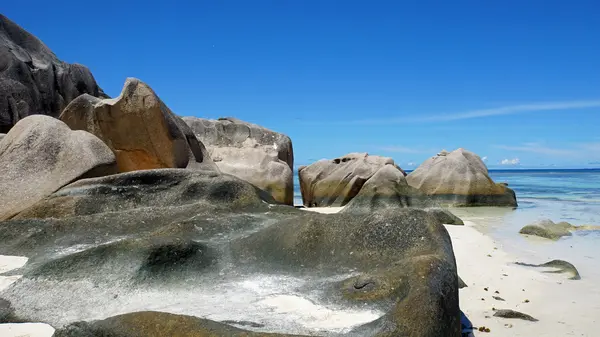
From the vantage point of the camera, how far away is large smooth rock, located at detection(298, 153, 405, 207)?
66.4 feet

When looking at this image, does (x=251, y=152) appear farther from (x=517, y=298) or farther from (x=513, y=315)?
(x=513, y=315)

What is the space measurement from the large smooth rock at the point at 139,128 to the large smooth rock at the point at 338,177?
11.4m

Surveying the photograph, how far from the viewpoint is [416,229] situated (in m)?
3.88

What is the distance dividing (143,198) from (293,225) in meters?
2.38

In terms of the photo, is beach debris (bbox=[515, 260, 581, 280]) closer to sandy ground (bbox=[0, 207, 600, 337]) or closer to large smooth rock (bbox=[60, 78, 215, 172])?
sandy ground (bbox=[0, 207, 600, 337])

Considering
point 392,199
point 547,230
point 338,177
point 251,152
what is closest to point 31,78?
point 251,152

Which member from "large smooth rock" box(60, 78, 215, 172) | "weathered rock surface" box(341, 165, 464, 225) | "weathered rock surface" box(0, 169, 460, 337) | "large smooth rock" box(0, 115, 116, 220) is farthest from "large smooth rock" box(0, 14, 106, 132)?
"weathered rock surface" box(0, 169, 460, 337)

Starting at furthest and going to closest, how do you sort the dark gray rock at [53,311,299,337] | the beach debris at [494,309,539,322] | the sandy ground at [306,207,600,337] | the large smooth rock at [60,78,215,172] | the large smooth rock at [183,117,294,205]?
the large smooth rock at [183,117,294,205] → the large smooth rock at [60,78,215,172] → the beach debris at [494,309,539,322] → the sandy ground at [306,207,600,337] → the dark gray rock at [53,311,299,337]

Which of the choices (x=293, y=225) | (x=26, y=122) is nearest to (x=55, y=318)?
(x=293, y=225)

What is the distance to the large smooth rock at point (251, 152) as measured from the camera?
15.8m

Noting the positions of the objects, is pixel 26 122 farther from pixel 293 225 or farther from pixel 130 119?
pixel 293 225

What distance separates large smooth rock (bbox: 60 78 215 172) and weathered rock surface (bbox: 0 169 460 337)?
3.27 meters

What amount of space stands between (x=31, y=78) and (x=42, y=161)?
12.6m

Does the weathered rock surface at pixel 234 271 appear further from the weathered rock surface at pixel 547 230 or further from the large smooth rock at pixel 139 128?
the weathered rock surface at pixel 547 230
